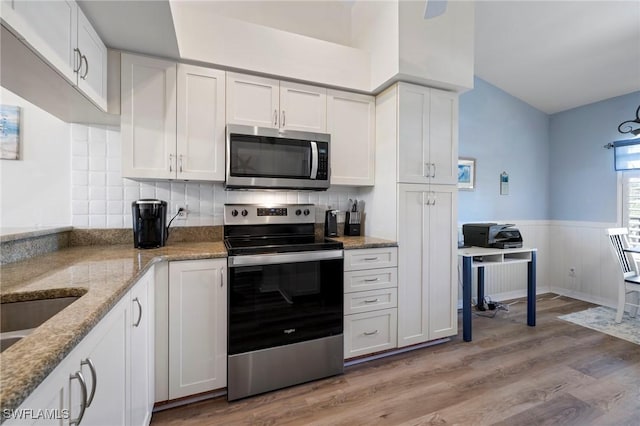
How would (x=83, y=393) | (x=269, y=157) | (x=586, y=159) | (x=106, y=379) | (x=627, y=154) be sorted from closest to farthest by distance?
(x=83, y=393), (x=106, y=379), (x=269, y=157), (x=627, y=154), (x=586, y=159)

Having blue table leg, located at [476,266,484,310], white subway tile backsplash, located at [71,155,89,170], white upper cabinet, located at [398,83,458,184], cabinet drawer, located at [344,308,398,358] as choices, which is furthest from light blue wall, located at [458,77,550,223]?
white subway tile backsplash, located at [71,155,89,170]

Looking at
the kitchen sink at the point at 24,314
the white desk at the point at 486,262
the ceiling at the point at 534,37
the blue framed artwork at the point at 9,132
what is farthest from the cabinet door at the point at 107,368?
the white desk at the point at 486,262

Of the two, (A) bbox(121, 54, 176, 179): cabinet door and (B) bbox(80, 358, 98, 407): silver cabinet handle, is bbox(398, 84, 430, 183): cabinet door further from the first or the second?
(B) bbox(80, 358, 98, 407): silver cabinet handle

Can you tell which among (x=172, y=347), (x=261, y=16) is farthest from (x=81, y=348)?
(x=261, y=16)

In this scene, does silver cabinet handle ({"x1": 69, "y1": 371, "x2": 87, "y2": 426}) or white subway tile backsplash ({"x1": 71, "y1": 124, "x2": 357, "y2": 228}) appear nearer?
silver cabinet handle ({"x1": 69, "y1": 371, "x2": 87, "y2": 426})

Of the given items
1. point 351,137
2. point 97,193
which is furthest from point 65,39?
point 351,137

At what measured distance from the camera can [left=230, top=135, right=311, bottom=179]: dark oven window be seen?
6.88ft

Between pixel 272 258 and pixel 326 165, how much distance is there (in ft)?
2.93

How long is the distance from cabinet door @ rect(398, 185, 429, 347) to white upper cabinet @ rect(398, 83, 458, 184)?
0.53 feet

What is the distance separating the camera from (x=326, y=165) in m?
2.34

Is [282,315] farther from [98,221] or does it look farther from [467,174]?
[467,174]

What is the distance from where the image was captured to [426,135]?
8.16 ft

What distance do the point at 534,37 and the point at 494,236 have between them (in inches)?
81.6

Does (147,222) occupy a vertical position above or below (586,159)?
below
